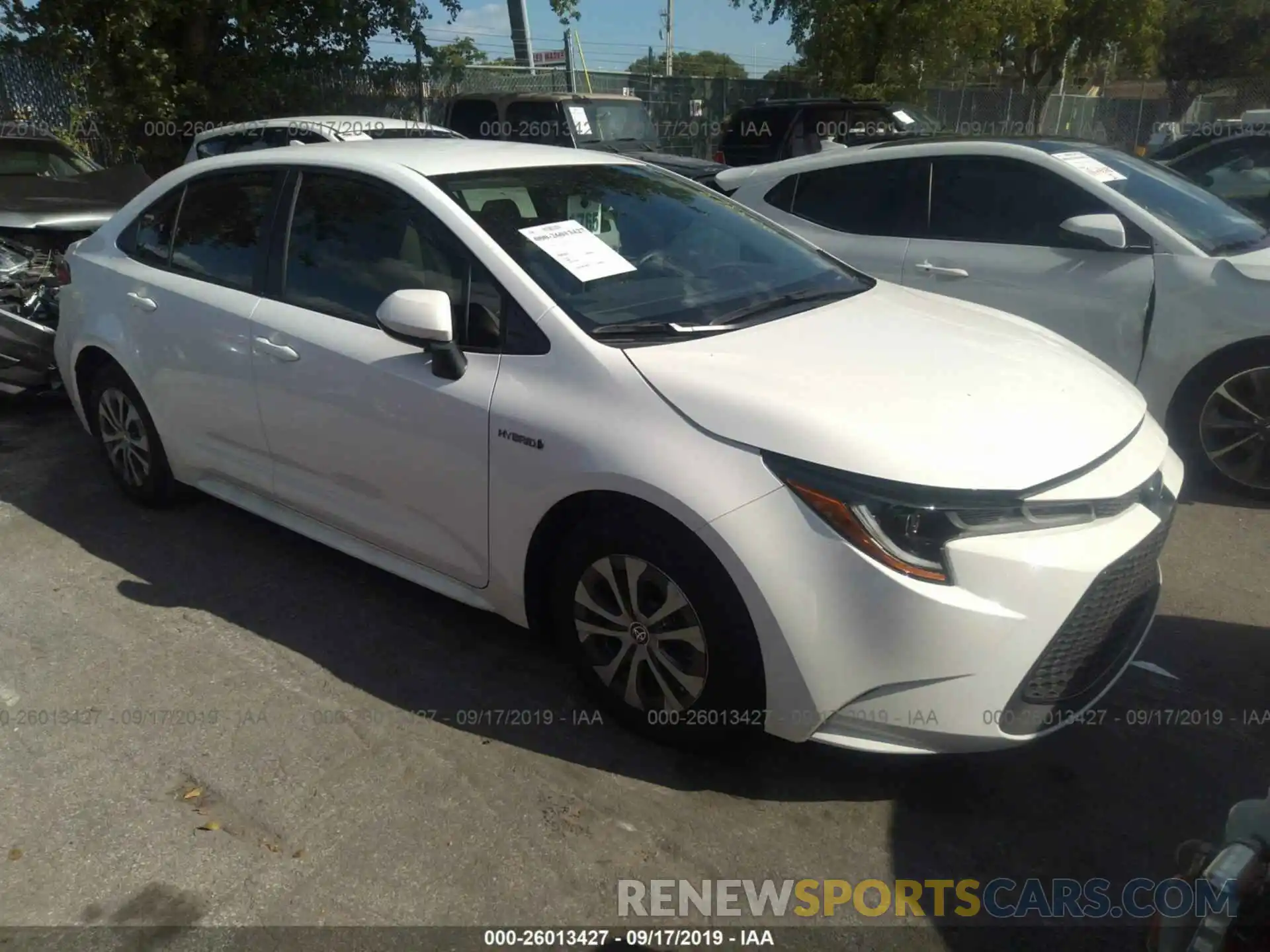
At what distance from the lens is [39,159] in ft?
31.2

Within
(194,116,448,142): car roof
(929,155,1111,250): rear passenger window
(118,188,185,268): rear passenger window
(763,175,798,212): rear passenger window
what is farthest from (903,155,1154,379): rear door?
(194,116,448,142): car roof

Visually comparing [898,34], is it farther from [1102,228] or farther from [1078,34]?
[1102,228]

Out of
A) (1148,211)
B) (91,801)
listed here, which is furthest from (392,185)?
(1148,211)

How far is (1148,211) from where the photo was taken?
5109 millimetres

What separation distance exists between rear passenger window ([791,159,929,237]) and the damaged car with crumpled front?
4041 mm

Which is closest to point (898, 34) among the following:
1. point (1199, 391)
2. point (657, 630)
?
point (1199, 391)

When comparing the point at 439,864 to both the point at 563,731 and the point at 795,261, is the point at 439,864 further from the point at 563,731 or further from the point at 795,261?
the point at 795,261

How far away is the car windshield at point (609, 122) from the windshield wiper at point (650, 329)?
10374 millimetres

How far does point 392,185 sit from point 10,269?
13.4 ft

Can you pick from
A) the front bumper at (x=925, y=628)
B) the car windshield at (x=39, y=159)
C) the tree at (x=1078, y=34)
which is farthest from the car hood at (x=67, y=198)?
the tree at (x=1078, y=34)

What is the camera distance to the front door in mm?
3250

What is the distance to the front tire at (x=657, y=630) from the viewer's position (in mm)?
2727

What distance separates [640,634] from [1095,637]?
1.23 m

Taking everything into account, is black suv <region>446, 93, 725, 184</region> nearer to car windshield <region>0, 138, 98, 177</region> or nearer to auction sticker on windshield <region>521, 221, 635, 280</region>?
car windshield <region>0, 138, 98, 177</region>
